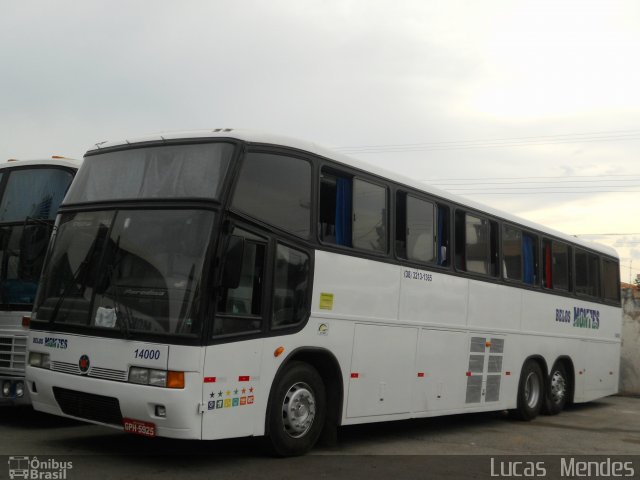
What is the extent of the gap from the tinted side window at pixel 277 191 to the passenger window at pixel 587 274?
9168 mm

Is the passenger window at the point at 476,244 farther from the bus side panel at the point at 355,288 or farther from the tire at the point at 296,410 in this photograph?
the tire at the point at 296,410

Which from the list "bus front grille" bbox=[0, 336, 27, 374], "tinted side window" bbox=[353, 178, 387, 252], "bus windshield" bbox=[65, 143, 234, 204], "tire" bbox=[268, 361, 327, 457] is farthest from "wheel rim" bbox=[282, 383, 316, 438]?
"bus front grille" bbox=[0, 336, 27, 374]

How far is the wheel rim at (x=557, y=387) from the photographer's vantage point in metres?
14.7

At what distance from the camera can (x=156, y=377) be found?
6.98m

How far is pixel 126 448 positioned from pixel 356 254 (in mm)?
3416

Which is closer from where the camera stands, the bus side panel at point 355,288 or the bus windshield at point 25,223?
the bus side panel at point 355,288

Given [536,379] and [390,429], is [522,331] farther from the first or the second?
[390,429]

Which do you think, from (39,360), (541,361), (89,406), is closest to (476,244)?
(541,361)

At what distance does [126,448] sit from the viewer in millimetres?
8336

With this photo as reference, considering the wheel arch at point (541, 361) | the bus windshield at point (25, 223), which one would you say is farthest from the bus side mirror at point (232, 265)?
the wheel arch at point (541, 361)

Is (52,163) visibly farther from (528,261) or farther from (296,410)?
(528,261)

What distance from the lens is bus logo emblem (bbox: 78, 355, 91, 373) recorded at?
7443mm

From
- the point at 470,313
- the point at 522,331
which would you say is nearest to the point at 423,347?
the point at 470,313

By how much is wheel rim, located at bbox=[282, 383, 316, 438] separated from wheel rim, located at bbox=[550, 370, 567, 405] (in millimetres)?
7689
